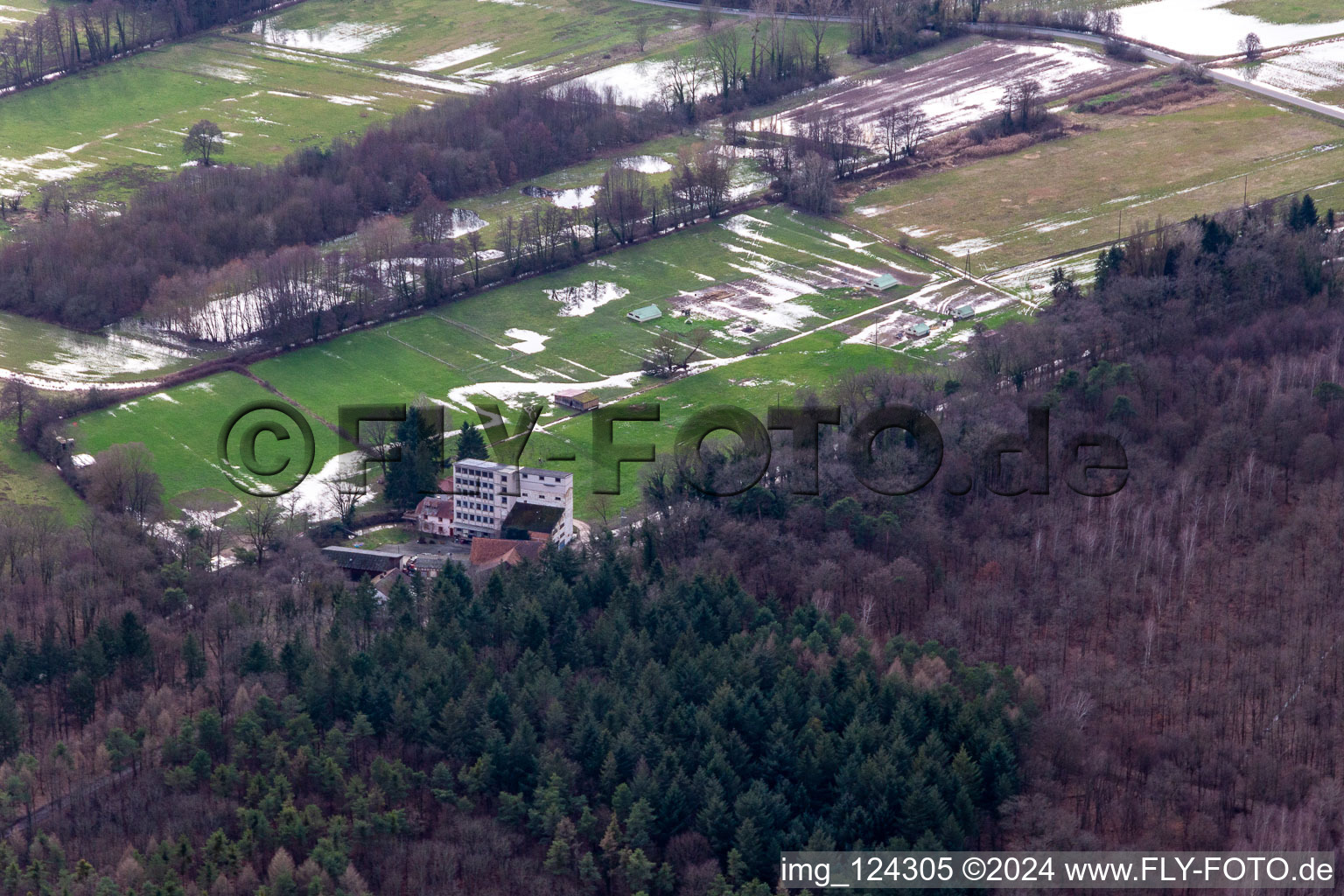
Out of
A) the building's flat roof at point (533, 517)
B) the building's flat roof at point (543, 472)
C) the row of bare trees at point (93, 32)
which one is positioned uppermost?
the row of bare trees at point (93, 32)

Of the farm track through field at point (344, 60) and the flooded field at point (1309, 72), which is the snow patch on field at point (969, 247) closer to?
the flooded field at point (1309, 72)

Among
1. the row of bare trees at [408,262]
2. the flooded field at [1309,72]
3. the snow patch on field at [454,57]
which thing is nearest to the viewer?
the row of bare trees at [408,262]

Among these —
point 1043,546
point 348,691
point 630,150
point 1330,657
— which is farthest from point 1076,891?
point 630,150

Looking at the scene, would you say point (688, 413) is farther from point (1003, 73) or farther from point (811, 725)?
point (1003, 73)

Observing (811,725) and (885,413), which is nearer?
Result: (811,725)

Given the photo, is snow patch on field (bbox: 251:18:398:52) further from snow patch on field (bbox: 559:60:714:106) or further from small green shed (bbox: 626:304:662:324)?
small green shed (bbox: 626:304:662:324)

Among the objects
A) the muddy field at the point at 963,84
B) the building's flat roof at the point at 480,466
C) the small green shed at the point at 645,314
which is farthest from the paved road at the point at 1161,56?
the building's flat roof at the point at 480,466
